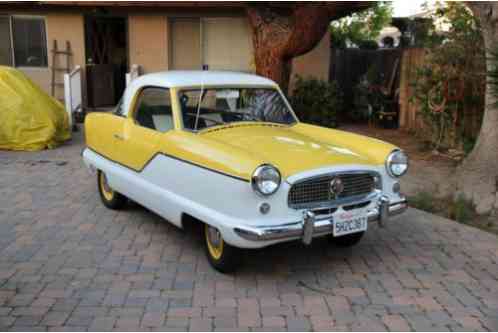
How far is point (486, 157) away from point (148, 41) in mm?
8895

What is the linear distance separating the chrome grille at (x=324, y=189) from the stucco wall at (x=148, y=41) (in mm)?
9199

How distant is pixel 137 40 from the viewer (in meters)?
12.2

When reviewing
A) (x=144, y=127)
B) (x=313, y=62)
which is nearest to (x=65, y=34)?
(x=313, y=62)

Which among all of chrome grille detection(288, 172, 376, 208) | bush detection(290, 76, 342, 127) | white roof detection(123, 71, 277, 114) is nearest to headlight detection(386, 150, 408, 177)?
chrome grille detection(288, 172, 376, 208)

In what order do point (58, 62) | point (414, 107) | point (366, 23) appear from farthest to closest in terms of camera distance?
point (366, 23)
point (58, 62)
point (414, 107)

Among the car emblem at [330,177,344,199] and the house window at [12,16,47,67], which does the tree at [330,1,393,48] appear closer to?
the house window at [12,16,47,67]

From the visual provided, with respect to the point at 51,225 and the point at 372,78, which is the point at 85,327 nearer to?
the point at 51,225

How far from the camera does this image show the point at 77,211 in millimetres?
5699

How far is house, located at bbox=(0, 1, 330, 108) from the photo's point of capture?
1211 cm

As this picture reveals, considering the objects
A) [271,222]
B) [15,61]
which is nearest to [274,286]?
[271,222]

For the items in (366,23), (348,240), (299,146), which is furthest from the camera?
(366,23)

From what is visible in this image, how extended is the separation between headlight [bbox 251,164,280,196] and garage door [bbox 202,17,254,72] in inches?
363

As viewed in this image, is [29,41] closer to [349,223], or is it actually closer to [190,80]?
[190,80]

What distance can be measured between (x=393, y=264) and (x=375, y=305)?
85 cm
